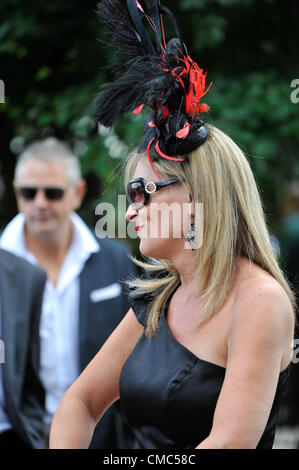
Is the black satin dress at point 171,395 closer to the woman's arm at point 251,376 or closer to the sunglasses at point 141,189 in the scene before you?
the woman's arm at point 251,376

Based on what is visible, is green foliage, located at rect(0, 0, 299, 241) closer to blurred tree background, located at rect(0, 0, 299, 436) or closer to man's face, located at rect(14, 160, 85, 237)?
blurred tree background, located at rect(0, 0, 299, 436)

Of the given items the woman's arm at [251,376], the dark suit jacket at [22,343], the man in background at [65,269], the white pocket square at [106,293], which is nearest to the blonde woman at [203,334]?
the woman's arm at [251,376]

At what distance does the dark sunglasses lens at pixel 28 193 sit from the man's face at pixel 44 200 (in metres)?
0.01

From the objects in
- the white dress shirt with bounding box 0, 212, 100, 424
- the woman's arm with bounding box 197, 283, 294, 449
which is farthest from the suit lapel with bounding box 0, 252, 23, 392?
the woman's arm with bounding box 197, 283, 294, 449

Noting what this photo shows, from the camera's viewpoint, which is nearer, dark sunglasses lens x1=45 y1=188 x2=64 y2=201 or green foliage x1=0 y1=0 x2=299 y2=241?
dark sunglasses lens x1=45 y1=188 x2=64 y2=201

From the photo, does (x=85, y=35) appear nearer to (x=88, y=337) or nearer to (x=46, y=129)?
(x=46, y=129)

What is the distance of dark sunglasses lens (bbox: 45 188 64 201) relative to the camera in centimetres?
441

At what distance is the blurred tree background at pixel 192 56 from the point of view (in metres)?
4.92

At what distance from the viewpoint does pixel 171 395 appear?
1.97 meters

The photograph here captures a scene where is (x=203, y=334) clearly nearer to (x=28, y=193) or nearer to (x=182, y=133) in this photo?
(x=182, y=133)

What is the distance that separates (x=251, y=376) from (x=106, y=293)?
237 cm

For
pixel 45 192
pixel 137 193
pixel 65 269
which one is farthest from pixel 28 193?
pixel 137 193
